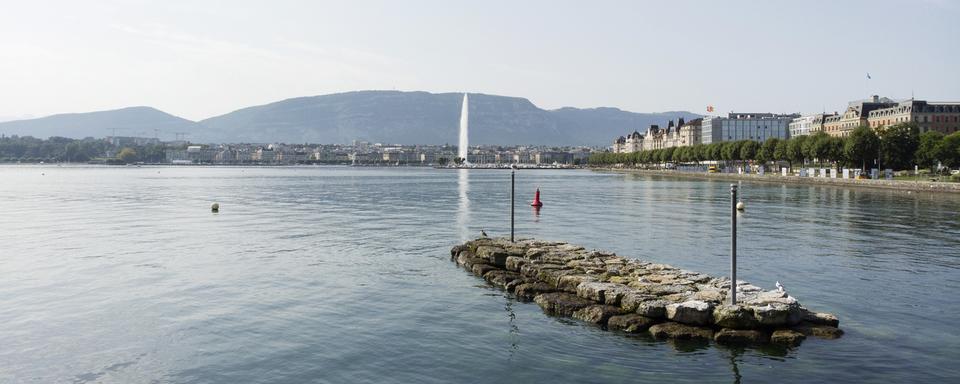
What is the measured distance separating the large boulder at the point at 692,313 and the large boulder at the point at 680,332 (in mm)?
315

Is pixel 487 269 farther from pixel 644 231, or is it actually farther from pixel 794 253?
pixel 644 231

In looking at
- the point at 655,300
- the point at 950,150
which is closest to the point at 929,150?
the point at 950,150

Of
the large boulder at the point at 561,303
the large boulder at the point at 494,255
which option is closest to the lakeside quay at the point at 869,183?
the large boulder at the point at 494,255

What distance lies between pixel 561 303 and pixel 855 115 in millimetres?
177198

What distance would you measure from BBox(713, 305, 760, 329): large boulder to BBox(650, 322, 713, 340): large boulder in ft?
1.36

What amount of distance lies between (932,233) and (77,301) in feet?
129

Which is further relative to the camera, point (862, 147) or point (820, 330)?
point (862, 147)

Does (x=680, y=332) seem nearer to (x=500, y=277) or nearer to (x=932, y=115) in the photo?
(x=500, y=277)

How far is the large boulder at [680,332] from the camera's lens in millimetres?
17719

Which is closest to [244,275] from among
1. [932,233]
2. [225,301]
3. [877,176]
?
[225,301]

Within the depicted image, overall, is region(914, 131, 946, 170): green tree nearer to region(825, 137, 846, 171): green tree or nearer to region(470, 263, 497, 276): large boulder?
region(825, 137, 846, 171): green tree

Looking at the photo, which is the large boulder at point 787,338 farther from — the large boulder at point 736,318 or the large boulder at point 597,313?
the large boulder at point 597,313

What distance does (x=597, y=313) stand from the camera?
19.5 metres

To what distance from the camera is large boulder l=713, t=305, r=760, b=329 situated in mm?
18062
